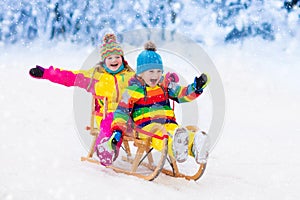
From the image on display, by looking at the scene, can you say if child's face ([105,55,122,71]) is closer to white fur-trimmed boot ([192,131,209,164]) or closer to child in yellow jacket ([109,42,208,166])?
child in yellow jacket ([109,42,208,166])

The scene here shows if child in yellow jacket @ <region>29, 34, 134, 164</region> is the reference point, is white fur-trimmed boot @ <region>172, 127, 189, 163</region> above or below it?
below

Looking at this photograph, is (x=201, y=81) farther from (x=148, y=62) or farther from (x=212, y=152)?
(x=212, y=152)

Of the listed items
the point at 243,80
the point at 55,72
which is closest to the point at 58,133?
the point at 55,72

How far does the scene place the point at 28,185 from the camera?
119 inches

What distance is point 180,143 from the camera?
342cm

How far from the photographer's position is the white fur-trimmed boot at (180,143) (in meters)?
3.41

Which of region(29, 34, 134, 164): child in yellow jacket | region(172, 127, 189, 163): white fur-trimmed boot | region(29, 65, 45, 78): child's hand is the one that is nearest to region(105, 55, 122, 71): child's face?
region(29, 34, 134, 164): child in yellow jacket

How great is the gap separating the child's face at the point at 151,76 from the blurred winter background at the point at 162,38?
879 mm

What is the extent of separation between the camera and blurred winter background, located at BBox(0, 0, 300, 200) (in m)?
3.38

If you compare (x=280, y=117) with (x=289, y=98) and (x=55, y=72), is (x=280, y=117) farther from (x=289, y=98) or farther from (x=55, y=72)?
(x=55, y=72)

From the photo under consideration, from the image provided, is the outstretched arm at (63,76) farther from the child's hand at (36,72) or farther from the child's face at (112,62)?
the child's face at (112,62)

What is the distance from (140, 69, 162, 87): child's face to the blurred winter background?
88 cm

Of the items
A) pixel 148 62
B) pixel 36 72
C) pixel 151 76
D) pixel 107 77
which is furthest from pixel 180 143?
pixel 36 72

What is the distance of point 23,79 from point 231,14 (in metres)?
4.85
